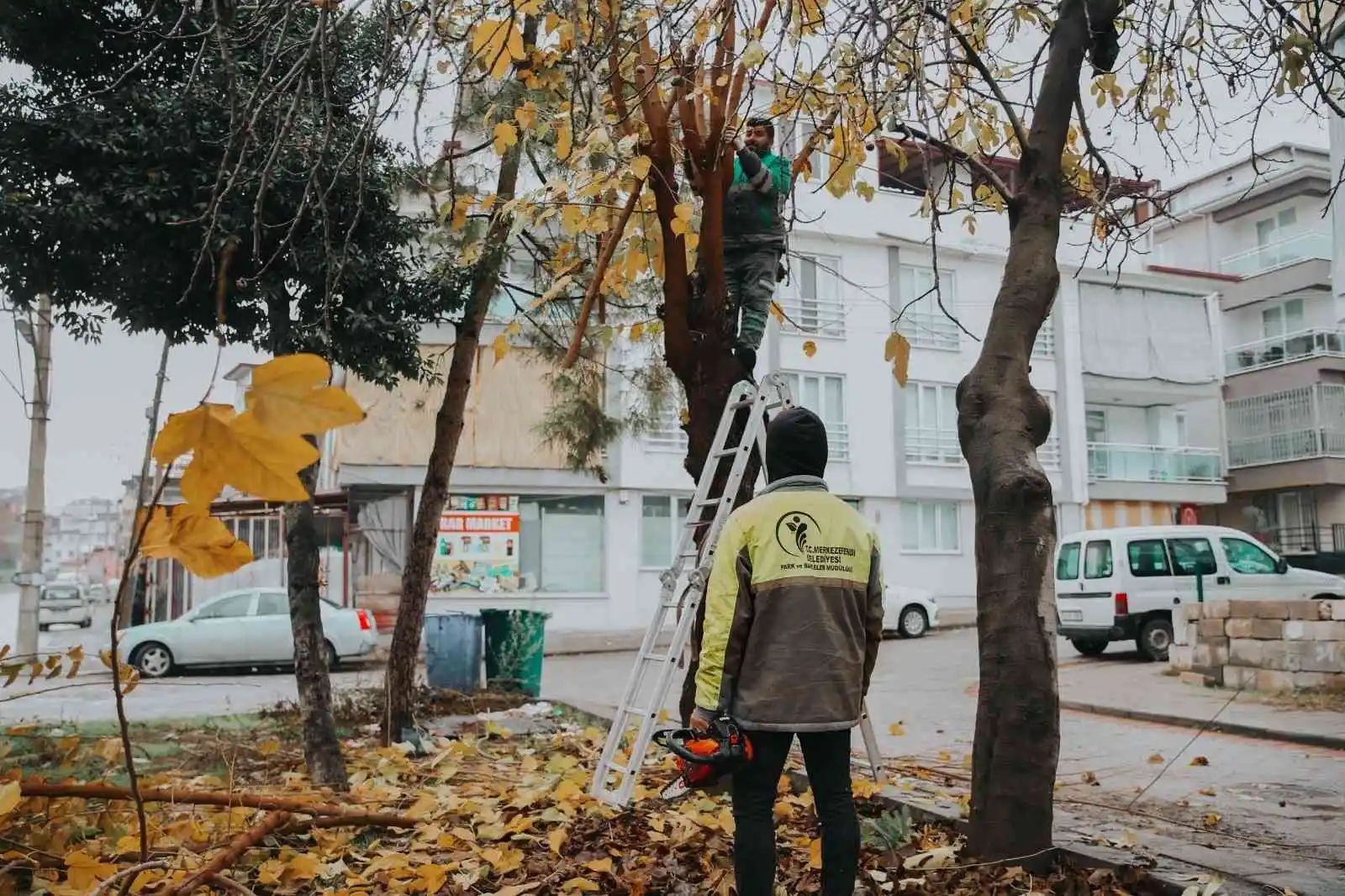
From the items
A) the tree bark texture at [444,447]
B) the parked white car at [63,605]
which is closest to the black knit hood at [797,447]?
the tree bark texture at [444,447]

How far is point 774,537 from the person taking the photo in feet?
13.0

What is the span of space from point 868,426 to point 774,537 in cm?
2664

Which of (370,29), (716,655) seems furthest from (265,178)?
(370,29)

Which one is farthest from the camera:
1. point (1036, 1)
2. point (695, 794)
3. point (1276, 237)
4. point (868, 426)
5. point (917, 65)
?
point (1276, 237)

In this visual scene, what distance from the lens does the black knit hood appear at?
4117 millimetres

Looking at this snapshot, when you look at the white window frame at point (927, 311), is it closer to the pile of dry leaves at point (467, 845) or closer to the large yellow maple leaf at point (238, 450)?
the pile of dry leaves at point (467, 845)

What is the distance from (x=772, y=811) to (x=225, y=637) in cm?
1659

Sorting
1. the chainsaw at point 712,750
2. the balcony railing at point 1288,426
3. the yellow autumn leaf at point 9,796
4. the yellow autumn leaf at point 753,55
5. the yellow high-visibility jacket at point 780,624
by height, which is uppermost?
the balcony railing at point 1288,426

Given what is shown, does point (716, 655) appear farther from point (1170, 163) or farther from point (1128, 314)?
point (1128, 314)

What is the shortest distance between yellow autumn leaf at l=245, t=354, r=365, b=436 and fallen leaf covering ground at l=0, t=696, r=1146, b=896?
6.59 ft

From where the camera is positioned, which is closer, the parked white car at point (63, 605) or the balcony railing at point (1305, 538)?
the balcony railing at point (1305, 538)

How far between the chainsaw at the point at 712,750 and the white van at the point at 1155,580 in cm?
1411

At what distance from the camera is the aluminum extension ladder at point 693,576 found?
202 inches

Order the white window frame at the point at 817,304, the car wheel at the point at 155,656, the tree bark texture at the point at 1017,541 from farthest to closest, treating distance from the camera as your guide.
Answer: the white window frame at the point at 817,304
the car wheel at the point at 155,656
the tree bark texture at the point at 1017,541
